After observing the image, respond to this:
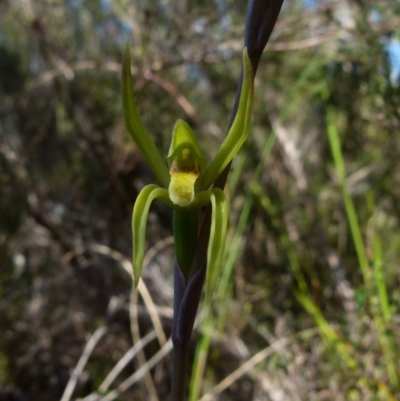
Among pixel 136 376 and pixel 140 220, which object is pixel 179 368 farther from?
pixel 136 376

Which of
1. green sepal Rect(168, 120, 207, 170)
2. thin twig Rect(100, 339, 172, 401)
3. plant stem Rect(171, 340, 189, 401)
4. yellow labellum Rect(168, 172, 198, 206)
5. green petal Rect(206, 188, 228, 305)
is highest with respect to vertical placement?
green sepal Rect(168, 120, 207, 170)

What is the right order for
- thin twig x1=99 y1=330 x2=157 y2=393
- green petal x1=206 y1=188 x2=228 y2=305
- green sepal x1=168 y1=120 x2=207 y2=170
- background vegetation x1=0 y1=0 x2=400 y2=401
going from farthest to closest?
background vegetation x1=0 y1=0 x2=400 y2=401
thin twig x1=99 y1=330 x2=157 y2=393
green sepal x1=168 y1=120 x2=207 y2=170
green petal x1=206 y1=188 x2=228 y2=305

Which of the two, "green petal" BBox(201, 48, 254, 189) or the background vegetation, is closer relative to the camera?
"green petal" BBox(201, 48, 254, 189)

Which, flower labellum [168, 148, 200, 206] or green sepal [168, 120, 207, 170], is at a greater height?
green sepal [168, 120, 207, 170]

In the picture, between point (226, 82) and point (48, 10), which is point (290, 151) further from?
point (48, 10)

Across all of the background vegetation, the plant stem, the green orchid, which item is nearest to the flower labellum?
the green orchid

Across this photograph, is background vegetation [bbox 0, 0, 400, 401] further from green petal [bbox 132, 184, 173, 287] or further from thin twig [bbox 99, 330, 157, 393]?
green petal [bbox 132, 184, 173, 287]
